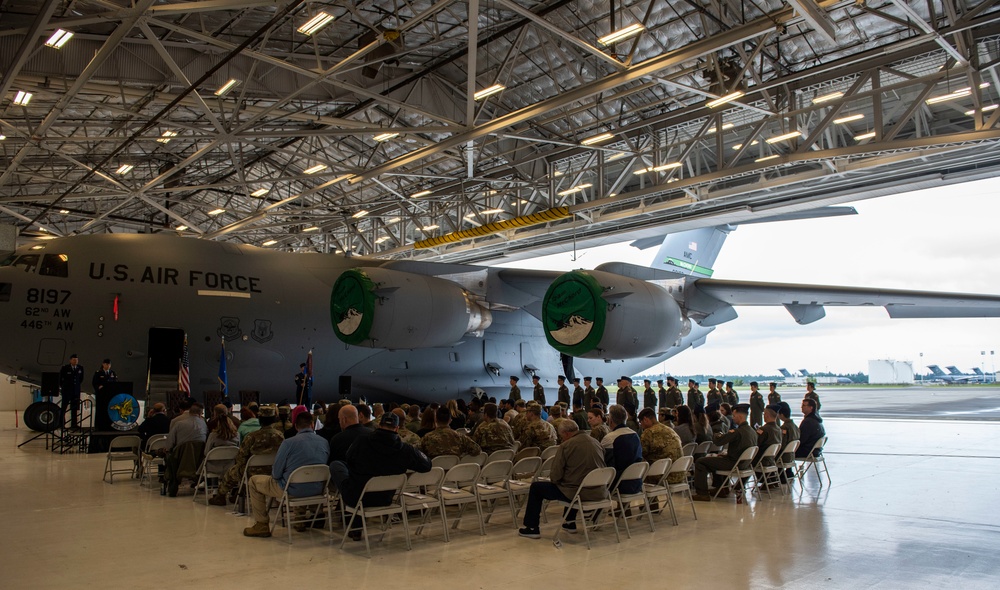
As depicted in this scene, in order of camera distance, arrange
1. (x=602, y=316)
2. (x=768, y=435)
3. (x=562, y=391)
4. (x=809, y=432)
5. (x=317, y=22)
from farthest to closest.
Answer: (x=562, y=391), (x=602, y=316), (x=317, y=22), (x=809, y=432), (x=768, y=435)

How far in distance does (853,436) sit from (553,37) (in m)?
10.6

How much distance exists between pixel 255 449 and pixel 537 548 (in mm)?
2974

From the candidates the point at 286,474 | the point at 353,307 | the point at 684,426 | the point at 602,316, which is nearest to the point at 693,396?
the point at 602,316

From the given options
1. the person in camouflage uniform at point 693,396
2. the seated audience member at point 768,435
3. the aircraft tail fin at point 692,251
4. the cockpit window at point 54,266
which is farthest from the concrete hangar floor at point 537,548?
the aircraft tail fin at point 692,251

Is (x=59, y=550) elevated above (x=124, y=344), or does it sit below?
below

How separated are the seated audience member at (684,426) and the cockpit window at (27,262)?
9522 mm

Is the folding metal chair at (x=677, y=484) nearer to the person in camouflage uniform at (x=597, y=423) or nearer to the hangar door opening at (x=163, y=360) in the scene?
the person in camouflage uniform at (x=597, y=423)

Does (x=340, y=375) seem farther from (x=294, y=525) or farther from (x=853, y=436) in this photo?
(x=853, y=436)

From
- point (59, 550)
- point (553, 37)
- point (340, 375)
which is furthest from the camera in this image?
point (553, 37)

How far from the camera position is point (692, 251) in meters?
19.1

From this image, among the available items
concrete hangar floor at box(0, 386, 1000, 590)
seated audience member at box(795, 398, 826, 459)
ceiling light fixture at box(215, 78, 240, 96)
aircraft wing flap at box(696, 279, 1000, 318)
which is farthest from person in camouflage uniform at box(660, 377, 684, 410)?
ceiling light fixture at box(215, 78, 240, 96)

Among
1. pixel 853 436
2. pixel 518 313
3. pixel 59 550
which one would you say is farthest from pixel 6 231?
pixel 853 436

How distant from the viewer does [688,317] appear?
47.1 feet

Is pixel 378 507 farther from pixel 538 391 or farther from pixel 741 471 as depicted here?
pixel 538 391
